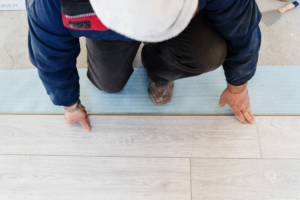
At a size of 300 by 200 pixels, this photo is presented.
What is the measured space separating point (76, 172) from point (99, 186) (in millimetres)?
107

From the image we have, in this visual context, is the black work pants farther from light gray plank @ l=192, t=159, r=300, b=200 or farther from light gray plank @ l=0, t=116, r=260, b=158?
light gray plank @ l=192, t=159, r=300, b=200

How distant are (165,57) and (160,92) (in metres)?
0.19

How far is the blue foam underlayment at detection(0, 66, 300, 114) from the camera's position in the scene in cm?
98

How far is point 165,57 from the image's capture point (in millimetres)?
810

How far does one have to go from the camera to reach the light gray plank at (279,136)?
900 millimetres

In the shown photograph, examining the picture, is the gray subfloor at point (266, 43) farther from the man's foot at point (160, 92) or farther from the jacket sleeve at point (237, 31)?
the jacket sleeve at point (237, 31)

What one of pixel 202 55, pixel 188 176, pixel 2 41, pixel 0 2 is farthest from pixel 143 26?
pixel 0 2

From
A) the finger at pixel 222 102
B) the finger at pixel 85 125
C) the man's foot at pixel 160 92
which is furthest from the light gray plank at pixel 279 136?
the finger at pixel 85 125

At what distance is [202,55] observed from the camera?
722 millimetres

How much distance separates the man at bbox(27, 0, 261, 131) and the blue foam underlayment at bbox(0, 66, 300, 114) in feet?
0.16

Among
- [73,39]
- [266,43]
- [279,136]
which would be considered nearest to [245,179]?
[279,136]

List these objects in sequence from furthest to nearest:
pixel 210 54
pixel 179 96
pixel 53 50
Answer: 1. pixel 179 96
2. pixel 210 54
3. pixel 53 50

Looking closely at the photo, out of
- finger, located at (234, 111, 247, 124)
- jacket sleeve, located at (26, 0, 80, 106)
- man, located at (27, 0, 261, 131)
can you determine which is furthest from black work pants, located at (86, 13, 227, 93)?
finger, located at (234, 111, 247, 124)

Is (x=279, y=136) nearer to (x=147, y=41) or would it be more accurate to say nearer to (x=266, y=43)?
(x=266, y=43)
